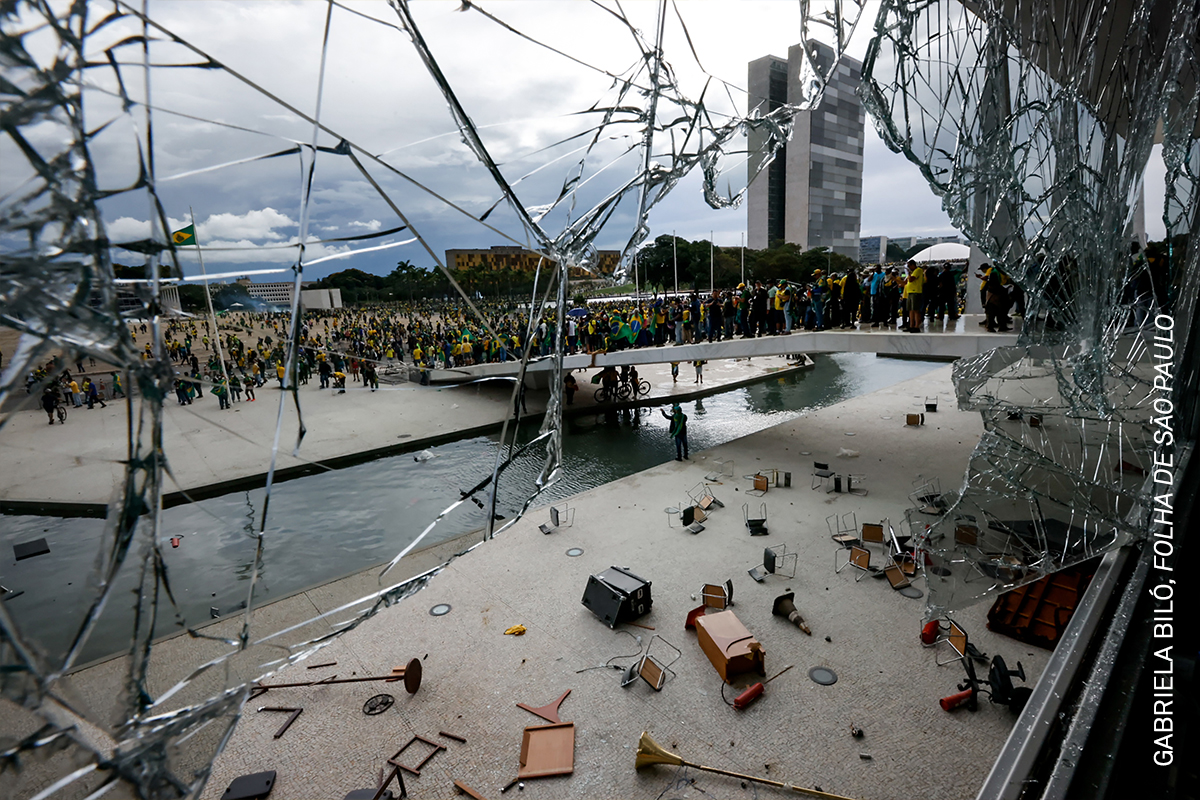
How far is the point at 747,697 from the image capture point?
15.5ft

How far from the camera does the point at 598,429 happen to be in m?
15.4

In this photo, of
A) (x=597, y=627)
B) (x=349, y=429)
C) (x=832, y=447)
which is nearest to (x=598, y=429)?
(x=832, y=447)

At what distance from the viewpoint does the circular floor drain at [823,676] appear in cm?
495

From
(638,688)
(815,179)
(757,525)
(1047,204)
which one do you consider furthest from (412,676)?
(815,179)

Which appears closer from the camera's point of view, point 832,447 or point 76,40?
point 76,40

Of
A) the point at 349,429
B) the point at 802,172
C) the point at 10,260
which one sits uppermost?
the point at 802,172

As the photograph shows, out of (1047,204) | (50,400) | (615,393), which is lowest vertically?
(615,393)

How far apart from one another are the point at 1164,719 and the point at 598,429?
42.6ft

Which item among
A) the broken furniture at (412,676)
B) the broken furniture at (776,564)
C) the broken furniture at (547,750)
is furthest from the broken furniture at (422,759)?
the broken furniture at (776,564)

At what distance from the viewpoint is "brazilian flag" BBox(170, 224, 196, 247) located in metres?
1.61

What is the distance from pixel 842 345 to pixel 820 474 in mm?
2929

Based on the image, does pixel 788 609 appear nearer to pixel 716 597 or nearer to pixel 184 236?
pixel 716 597

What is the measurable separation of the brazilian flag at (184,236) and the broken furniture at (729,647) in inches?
198

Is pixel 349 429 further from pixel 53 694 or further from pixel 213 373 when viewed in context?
pixel 53 694
